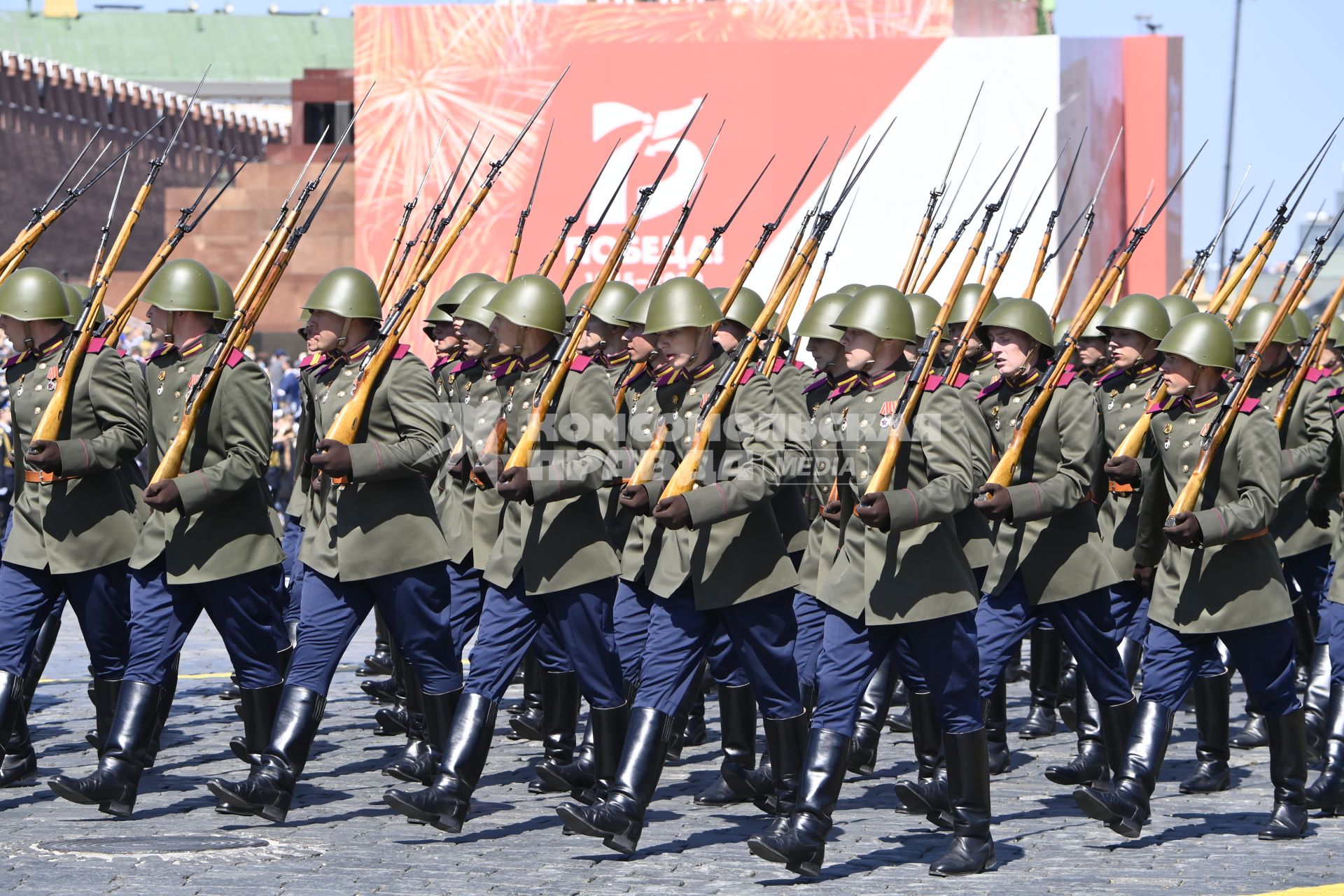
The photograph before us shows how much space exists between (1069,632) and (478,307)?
2.73m

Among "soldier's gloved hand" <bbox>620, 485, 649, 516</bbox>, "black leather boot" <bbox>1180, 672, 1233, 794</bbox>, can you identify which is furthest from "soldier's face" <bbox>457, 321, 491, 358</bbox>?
"black leather boot" <bbox>1180, 672, 1233, 794</bbox>

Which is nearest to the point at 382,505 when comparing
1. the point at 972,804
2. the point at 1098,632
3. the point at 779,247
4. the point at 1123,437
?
the point at 972,804

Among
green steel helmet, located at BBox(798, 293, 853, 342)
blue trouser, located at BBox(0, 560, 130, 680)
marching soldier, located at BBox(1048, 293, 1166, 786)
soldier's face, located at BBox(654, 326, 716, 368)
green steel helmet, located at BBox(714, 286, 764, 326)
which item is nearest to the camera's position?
soldier's face, located at BBox(654, 326, 716, 368)

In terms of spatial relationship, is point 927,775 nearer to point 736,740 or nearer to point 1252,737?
point 736,740

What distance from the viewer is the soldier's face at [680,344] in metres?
6.89

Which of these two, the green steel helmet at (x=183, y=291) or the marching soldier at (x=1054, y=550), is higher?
the green steel helmet at (x=183, y=291)

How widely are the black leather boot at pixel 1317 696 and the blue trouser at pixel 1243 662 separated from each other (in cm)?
169

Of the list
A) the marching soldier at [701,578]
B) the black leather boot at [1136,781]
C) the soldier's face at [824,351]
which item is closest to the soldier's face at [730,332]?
the soldier's face at [824,351]

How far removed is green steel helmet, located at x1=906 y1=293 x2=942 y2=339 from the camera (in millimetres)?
9405

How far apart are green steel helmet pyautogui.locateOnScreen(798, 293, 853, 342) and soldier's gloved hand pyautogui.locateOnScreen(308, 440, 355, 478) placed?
2647mm

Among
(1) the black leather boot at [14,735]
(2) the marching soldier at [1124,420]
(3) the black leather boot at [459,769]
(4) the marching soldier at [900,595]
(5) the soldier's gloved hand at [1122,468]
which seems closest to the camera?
(4) the marching soldier at [900,595]

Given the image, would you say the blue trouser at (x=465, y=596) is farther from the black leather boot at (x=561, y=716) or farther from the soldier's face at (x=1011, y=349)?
the soldier's face at (x=1011, y=349)

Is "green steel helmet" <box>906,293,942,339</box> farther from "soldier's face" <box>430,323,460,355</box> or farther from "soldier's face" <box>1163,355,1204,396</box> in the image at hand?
"soldier's face" <box>1163,355,1204,396</box>

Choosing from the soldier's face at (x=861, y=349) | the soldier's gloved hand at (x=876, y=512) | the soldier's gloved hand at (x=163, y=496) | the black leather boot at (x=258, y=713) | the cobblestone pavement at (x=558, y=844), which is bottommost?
the cobblestone pavement at (x=558, y=844)
